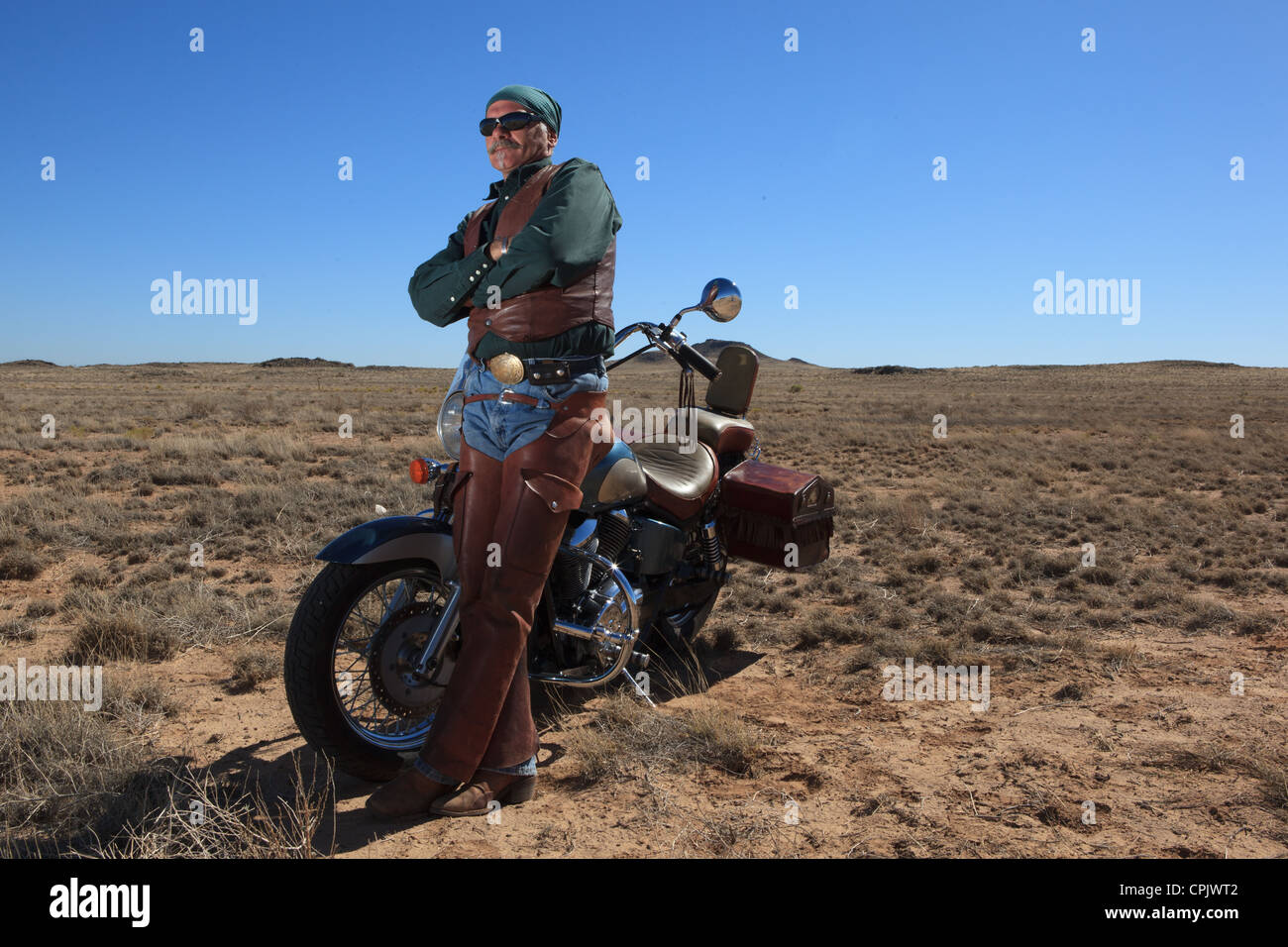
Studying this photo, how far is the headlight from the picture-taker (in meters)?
3.16

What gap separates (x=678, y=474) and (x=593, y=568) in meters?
0.92

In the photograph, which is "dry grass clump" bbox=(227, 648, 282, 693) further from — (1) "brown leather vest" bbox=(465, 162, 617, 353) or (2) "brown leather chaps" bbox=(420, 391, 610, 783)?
(1) "brown leather vest" bbox=(465, 162, 617, 353)

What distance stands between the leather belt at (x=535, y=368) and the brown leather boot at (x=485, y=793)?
1.36 metres

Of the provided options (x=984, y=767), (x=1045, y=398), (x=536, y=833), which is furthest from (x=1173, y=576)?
(x=1045, y=398)

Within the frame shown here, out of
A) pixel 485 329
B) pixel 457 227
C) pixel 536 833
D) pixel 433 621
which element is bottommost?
pixel 536 833

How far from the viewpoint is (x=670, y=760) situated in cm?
345

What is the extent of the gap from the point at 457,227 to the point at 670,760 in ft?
7.36

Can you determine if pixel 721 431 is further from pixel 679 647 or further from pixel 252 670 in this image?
pixel 252 670

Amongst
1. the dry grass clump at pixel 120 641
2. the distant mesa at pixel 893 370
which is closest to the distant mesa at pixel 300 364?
the distant mesa at pixel 893 370

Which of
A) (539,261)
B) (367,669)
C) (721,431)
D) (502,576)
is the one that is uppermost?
(539,261)

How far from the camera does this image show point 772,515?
15.4ft

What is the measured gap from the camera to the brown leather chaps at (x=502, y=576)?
2934 mm

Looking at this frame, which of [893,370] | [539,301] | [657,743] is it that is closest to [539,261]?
[539,301]
